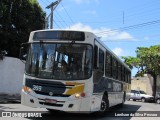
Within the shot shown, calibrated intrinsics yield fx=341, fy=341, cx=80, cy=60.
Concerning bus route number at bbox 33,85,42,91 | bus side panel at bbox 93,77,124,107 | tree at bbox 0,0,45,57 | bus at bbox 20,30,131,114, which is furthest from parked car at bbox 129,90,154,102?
bus route number at bbox 33,85,42,91

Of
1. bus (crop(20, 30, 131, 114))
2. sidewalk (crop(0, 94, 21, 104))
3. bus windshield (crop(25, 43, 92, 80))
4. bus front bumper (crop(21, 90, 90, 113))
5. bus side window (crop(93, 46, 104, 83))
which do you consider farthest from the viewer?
sidewalk (crop(0, 94, 21, 104))

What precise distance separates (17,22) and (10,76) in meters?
6.76

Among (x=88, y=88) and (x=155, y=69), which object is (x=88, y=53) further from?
(x=155, y=69)

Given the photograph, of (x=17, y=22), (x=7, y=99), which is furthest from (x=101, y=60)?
(x=17, y=22)

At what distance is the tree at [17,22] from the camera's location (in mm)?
29047

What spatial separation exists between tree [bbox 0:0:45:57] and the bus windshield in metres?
16.7

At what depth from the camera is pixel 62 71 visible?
11617mm

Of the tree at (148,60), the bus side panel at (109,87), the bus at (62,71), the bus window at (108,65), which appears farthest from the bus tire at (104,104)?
the tree at (148,60)

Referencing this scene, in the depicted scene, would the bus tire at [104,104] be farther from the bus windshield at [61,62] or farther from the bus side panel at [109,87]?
the bus windshield at [61,62]

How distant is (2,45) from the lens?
3016cm

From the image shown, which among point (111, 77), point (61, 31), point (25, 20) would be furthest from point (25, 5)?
point (61, 31)

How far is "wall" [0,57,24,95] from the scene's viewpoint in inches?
1013

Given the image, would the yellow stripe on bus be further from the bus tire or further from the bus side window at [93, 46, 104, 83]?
the bus tire

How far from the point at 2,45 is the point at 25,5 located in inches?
179
